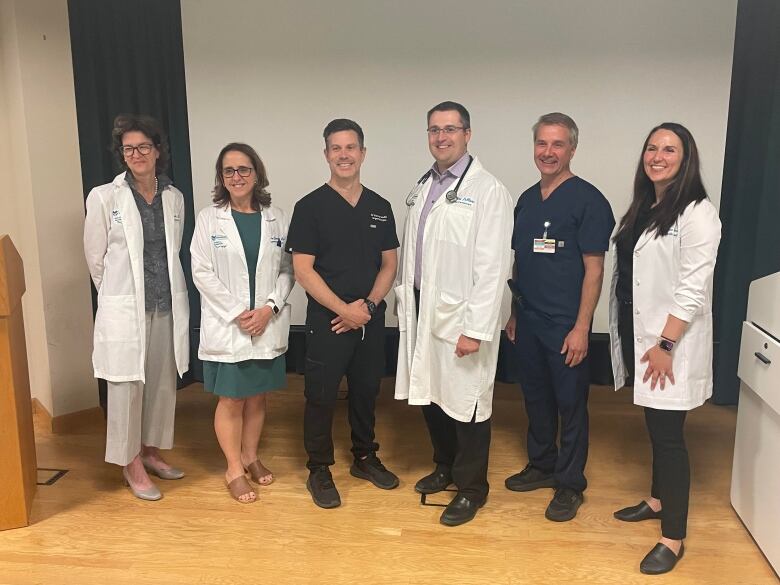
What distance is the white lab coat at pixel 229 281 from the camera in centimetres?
264

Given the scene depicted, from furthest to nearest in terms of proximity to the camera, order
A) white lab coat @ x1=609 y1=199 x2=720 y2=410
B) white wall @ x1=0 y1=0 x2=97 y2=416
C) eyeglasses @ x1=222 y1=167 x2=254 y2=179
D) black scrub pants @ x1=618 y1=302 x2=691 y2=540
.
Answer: white wall @ x1=0 y1=0 x2=97 y2=416 < eyeglasses @ x1=222 y1=167 x2=254 y2=179 < black scrub pants @ x1=618 y1=302 x2=691 y2=540 < white lab coat @ x1=609 y1=199 x2=720 y2=410

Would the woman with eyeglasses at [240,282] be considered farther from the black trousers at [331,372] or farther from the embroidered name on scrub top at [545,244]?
the embroidered name on scrub top at [545,244]

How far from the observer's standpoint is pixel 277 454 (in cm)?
324

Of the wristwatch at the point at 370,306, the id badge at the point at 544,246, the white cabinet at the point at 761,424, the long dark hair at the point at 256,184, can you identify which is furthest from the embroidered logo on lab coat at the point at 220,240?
the white cabinet at the point at 761,424

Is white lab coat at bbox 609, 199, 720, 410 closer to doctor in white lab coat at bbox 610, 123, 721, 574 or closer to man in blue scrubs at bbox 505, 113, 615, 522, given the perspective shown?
doctor in white lab coat at bbox 610, 123, 721, 574

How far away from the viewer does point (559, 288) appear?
257 cm

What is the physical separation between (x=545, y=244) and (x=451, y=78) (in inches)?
63.1

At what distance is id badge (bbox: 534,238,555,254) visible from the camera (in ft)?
8.36

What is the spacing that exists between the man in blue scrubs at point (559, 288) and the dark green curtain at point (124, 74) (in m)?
2.19

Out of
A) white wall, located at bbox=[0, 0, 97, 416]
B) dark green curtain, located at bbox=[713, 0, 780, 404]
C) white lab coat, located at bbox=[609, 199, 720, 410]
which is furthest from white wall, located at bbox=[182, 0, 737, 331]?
white lab coat, located at bbox=[609, 199, 720, 410]

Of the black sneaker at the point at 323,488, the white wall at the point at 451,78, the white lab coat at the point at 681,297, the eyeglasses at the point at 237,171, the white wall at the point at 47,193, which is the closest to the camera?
the white lab coat at the point at 681,297

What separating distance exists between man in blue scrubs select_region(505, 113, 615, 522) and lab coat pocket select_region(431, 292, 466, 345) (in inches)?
14.5

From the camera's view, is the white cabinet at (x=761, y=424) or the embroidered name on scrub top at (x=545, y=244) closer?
the white cabinet at (x=761, y=424)

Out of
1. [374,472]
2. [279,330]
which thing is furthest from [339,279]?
[374,472]
